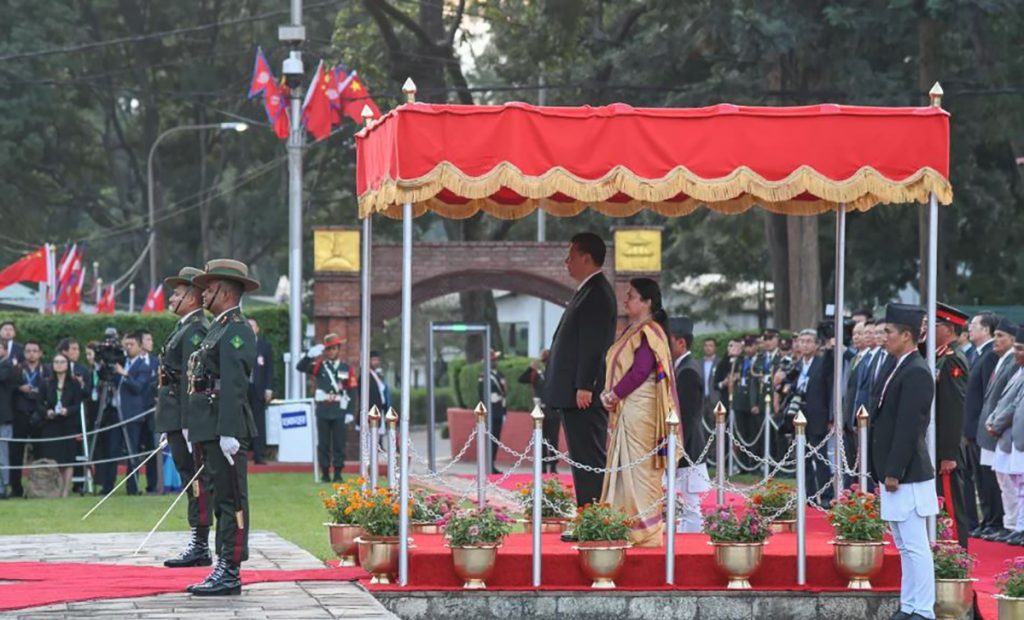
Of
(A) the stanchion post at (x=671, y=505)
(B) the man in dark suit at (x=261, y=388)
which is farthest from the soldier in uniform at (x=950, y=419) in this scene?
(B) the man in dark suit at (x=261, y=388)

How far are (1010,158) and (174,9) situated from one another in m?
27.0

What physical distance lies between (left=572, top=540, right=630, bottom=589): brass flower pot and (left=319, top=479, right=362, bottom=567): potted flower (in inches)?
65.1

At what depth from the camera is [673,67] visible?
1390 inches

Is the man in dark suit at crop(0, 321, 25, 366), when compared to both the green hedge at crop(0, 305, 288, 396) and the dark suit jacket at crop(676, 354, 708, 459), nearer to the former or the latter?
the green hedge at crop(0, 305, 288, 396)

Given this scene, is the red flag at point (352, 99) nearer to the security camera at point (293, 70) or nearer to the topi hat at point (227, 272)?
the security camera at point (293, 70)

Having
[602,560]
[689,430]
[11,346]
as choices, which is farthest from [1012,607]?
[11,346]

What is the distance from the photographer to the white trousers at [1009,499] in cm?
1720

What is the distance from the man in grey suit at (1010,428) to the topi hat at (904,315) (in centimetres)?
477

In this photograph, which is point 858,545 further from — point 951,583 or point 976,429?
point 976,429

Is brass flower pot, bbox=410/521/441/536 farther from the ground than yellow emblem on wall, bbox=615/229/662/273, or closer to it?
closer to it

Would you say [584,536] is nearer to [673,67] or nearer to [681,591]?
[681,591]

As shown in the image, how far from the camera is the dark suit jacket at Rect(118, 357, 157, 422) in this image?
921 inches

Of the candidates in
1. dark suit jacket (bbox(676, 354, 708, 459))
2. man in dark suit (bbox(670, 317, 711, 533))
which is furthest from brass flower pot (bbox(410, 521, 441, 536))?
dark suit jacket (bbox(676, 354, 708, 459))

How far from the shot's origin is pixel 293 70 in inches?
1209
